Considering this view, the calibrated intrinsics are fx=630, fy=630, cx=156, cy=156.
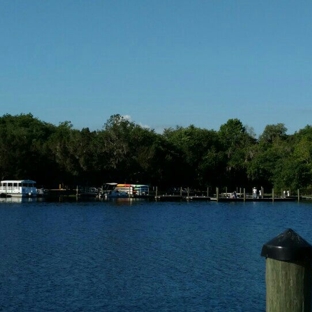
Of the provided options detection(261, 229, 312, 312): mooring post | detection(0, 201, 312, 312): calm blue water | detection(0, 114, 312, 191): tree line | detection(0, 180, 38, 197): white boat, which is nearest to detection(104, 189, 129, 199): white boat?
detection(0, 114, 312, 191): tree line

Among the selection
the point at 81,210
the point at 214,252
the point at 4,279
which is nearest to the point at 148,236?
the point at 214,252

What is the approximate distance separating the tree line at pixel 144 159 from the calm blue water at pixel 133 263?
4747 cm

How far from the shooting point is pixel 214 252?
140 ft

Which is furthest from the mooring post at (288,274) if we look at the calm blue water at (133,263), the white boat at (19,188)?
the white boat at (19,188)

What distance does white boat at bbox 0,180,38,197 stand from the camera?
4505 inches

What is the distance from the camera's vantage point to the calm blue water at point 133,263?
2609cm

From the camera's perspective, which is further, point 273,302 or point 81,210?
point 81,210

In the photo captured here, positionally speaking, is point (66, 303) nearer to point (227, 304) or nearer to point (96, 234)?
point (227, 304)

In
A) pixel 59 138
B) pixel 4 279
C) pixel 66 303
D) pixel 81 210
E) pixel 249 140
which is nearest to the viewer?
pixel 66 303

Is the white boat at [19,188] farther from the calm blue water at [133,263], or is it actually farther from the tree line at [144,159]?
the calm blue water at [133,263]

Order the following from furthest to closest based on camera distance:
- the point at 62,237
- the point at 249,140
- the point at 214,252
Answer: the point at 249,140 < the point at 62,237 < the point at 214,252

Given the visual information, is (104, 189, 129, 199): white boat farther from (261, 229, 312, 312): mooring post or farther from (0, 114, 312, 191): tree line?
(261, 229, 312, 312): mooring post

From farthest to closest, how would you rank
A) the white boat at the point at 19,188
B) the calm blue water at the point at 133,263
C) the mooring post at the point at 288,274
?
the white boat at the point at 19,188, the calm blue water at the point at 133,263, the mooring post at the point at 288,274

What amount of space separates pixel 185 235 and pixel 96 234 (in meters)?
7.85
